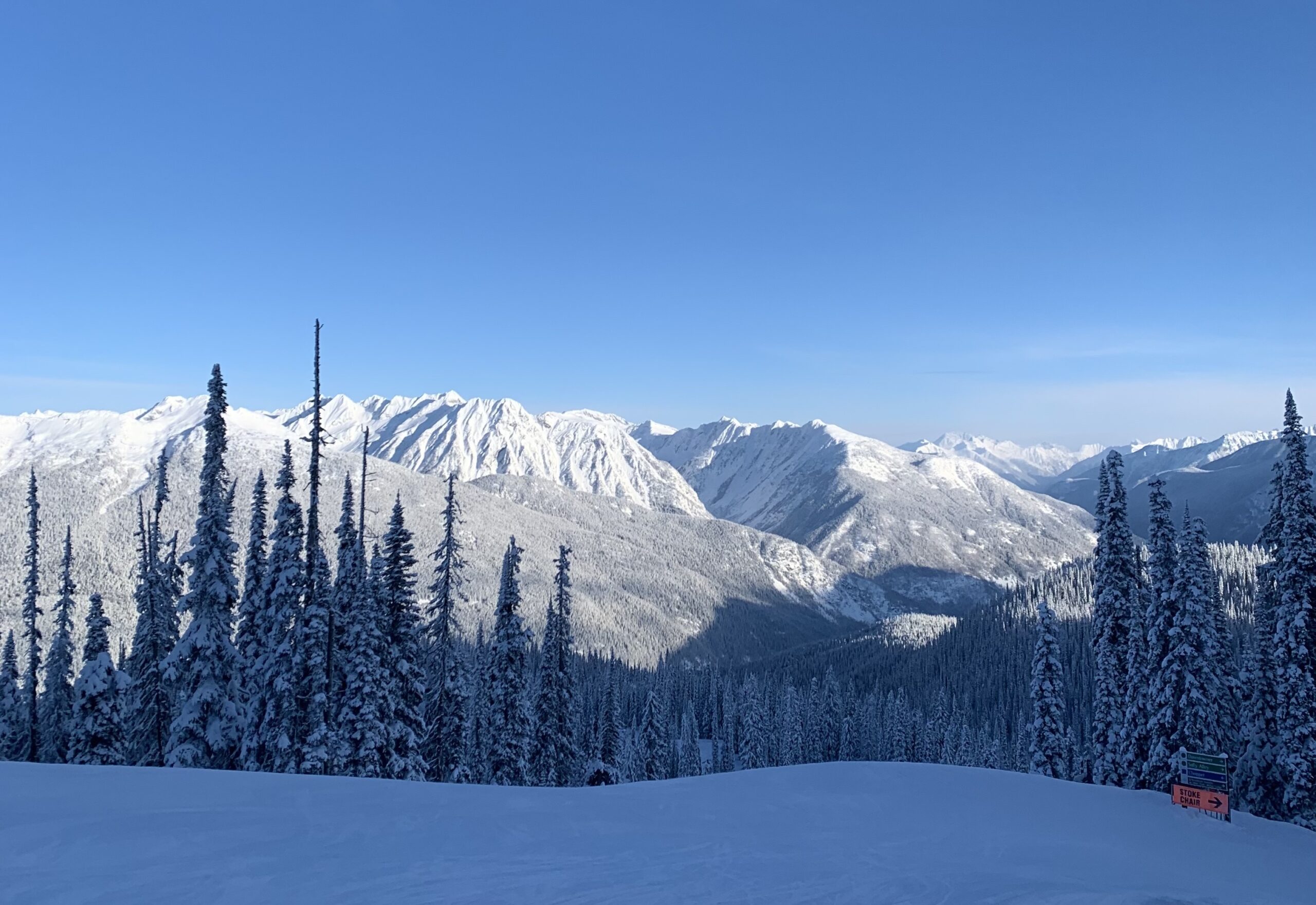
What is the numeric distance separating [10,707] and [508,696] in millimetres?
28884

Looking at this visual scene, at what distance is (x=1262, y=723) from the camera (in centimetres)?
3422

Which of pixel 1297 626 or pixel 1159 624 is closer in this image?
pixel 1297 626

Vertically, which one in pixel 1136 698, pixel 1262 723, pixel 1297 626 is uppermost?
pixel 1297 626

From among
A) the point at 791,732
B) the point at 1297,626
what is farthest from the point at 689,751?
the point at 1297,626

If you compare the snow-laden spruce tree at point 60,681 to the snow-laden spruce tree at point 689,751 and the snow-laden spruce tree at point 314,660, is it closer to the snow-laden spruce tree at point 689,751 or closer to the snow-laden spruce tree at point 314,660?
the snow-laden spruce tree at point 314,660

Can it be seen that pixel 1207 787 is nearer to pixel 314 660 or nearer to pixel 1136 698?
pixel 1136 698

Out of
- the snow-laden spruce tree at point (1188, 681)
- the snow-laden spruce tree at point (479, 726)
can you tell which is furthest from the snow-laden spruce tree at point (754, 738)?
the snow-laden spruce tree at point (1188, 681)

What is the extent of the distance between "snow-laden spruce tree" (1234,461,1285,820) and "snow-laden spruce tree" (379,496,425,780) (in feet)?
121

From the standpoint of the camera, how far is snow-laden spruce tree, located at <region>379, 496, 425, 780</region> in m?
32.0

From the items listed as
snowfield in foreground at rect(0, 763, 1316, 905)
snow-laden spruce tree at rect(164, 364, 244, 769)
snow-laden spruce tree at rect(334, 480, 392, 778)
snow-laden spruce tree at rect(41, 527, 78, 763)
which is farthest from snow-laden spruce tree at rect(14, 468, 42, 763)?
snowfield in foreground at rect(0, 763, 1316, 905)

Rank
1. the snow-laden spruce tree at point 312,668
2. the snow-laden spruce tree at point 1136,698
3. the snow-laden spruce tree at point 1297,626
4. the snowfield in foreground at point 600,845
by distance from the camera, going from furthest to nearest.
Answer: the snow-laden spruce tree at point 1136,698 < the snow-laden spruce tree at point 1297,626 < the snow-laden spruce tree at point 312,668 < the snowfield in foreground at point 600,845

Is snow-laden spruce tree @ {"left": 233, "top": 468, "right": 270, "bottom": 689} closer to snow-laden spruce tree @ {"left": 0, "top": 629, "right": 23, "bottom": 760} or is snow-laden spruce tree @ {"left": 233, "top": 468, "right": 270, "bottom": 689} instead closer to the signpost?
snow-laden spruce tree @ {"left": 0, "top": 629, "right": 23, "bottom": 760}

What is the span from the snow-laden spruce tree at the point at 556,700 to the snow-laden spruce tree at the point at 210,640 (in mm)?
15365

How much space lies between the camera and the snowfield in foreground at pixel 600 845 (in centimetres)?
1121
